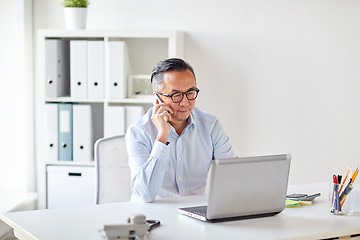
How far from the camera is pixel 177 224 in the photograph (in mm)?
2113

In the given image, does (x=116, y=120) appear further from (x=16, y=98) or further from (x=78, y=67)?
(x=16, y=98)

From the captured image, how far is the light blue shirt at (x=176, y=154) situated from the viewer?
102 inches

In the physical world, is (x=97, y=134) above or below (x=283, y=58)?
below

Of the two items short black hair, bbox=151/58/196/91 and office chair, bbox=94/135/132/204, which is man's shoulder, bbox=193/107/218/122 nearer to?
short black hair, bbox=151/58/196/91

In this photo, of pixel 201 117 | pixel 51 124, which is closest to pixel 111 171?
pixel 201 117

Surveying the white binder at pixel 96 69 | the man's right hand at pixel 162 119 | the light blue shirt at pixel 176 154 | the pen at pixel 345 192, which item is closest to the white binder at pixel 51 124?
the white binder at pixel 96 69

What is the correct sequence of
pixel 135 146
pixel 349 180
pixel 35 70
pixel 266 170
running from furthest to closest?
1. pixel 35 70
2. pixel 135 146
3. pixel 349 180
4. pixel 266 170

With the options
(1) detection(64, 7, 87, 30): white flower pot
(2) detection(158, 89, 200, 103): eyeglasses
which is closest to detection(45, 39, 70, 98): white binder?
(1) detection(64, 7, 87, 30): white flower pot

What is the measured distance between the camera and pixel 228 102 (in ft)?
14.0

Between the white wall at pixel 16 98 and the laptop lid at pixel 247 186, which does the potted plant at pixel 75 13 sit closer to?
the white wall at pixel 16 98

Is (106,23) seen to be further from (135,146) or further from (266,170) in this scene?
(266,170)

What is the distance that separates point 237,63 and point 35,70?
1.49 metres

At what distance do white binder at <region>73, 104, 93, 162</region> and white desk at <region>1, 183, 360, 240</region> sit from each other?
172 centimetres

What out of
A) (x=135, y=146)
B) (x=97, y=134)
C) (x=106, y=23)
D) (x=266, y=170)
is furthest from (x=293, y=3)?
(x=266, y=170)
